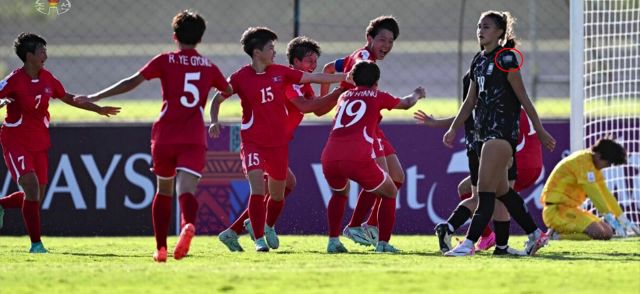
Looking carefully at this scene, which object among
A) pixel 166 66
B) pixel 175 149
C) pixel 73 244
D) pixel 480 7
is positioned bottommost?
pixel 73 244

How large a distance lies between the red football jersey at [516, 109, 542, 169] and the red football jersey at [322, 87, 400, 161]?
5.08 feet

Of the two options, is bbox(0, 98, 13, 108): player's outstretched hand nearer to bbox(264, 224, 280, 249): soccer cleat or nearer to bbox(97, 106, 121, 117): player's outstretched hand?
bbox(97, 106, 121, 117): player's outstretched hand

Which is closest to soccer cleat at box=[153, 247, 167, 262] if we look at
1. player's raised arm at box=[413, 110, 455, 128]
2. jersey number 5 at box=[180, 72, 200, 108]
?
jersey number 5 at box=[180, 72, 200, 108]

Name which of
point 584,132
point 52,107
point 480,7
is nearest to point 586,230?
point 584,132

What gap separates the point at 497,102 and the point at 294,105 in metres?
2.09

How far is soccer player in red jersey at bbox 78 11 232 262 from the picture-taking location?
870 centimetres

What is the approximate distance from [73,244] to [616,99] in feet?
20.8

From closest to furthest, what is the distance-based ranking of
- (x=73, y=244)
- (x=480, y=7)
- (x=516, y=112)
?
(x=516, y=112) → (x=73, y=244) → (x=480, y=7)

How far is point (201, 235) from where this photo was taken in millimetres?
14156

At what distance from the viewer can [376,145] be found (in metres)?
10.9

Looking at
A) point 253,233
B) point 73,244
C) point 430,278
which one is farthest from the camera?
point 73,244

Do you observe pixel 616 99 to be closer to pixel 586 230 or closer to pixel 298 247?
pixel 586 230

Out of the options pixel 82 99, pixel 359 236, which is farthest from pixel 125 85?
pixel 359 236

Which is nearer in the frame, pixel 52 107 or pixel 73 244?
pixel 73 244
